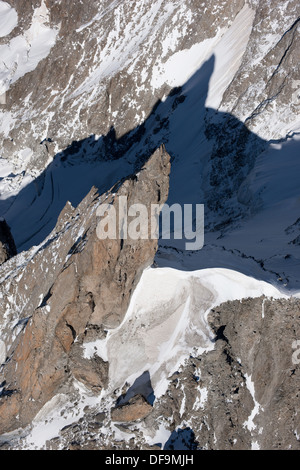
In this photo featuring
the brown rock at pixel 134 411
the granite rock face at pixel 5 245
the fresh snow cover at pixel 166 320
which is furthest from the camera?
the granite rock face at pixel 5 245

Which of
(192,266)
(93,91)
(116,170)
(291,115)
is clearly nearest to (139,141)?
(116,170)

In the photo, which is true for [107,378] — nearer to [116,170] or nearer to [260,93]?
[260,93]

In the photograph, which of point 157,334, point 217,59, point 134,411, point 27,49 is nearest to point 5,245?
point 157,334

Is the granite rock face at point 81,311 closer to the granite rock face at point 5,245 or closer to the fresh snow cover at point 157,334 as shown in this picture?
the fresh snow cover at point 157,334

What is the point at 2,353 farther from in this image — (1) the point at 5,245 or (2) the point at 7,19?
(2) the point at 7,19

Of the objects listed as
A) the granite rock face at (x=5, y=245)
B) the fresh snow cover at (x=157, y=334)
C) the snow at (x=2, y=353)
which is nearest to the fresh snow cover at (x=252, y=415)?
the fresh snow cover at (x=157, y=334)

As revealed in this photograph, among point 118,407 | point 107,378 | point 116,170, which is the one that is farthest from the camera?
point 116,170

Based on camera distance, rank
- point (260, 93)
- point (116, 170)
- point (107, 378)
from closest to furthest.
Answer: point (107, 378) → point (260, 93) → point (116, 170)
